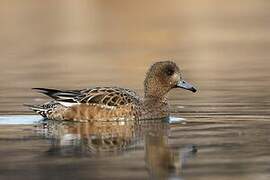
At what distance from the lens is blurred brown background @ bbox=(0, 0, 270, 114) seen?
61.6 ft

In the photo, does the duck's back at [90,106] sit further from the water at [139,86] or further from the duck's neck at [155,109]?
the water at [139,86]

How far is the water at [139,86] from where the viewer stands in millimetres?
10961

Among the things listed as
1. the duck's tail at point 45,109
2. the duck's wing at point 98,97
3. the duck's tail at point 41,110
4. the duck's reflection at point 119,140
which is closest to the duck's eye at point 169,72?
the duck's wing at point 98,97

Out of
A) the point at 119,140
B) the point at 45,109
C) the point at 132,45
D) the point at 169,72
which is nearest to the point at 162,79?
the point at 169,72

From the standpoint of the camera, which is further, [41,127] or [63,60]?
[63,60]

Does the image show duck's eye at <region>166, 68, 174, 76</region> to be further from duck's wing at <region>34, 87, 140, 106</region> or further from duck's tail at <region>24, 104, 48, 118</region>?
duck's tail at <region>24, 104, 48, 118</region>

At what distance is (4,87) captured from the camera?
18578 mm

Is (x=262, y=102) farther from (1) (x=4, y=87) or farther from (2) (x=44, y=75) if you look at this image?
(2) (x=44, y=75)

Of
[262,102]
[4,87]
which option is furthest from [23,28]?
[262,102]

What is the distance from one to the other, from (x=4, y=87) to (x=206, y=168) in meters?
8.42

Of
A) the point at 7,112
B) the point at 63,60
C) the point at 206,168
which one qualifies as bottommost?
the point at 206,168

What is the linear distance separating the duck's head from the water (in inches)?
14.0

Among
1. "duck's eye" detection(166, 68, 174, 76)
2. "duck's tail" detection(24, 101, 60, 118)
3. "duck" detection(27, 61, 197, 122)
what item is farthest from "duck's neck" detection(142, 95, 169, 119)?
"duck's tail" detection(24, 101, 60, 118)

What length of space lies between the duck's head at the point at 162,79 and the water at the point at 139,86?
0.36 metres
